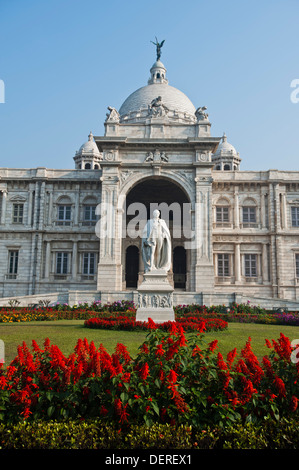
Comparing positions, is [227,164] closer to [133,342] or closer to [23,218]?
[23,218]

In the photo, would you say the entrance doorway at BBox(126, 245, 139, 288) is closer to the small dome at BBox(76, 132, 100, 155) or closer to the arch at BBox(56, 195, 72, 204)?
the arch at BBox(56, 195, 72, 204)

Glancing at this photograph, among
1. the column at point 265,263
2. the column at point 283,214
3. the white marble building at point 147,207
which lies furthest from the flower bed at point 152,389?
the column at point 283,214

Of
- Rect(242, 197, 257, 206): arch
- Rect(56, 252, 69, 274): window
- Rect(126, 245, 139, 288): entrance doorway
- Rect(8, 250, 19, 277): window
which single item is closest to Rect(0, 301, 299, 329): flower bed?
Rect(56, 252, 69, 274): window

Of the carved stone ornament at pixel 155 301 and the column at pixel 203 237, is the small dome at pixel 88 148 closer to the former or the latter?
the column at pixel 203 237

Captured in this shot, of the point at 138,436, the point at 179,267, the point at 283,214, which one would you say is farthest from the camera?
the point at 179,267

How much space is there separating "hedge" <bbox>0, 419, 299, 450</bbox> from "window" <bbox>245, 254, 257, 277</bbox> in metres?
30.6

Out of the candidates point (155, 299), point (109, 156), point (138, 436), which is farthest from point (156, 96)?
point (138, 436)

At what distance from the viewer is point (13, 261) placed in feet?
116

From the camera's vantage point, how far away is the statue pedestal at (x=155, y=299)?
1421 centimetres

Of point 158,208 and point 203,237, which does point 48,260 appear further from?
point 203,237

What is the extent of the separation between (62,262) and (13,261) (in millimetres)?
4369

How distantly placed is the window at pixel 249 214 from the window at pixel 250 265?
3192mm
